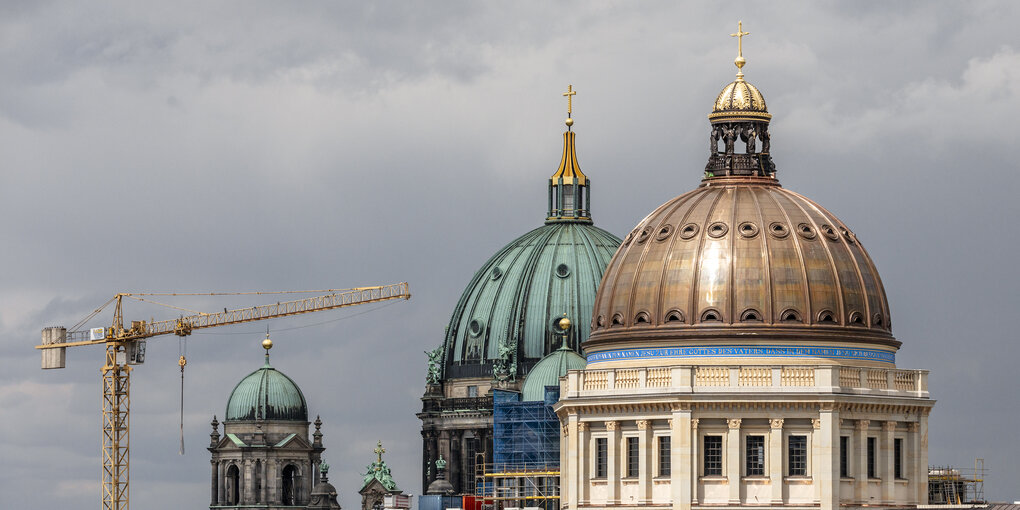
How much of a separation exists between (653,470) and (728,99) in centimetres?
2279

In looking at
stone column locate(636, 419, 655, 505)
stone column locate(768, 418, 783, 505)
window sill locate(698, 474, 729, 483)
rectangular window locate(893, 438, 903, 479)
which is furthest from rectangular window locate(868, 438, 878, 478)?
stone column locate(636, 419, 655, 505)

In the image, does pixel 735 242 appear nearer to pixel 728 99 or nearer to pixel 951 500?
pixel 728 99

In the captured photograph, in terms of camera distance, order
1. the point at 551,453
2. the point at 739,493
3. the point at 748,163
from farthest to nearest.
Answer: the point at 551,453 → the point at 748,163 → the point at 739,493

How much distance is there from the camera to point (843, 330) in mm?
165250

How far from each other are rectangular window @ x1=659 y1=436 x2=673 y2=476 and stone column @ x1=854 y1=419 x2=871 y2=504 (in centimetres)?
971

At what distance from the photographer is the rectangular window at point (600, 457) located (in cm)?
16650

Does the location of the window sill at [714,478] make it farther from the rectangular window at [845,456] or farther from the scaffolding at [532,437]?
the scaffolding at [532,437]

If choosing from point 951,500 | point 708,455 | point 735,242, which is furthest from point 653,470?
point 951,500

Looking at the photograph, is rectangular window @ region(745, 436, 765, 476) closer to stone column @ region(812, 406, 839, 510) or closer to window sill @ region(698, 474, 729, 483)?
window sill @ region(698, 474, 729, 483)

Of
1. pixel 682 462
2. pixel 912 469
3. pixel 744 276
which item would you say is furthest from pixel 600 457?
pixel 912 469

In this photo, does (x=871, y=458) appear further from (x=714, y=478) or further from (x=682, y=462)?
(x=682, y=462)

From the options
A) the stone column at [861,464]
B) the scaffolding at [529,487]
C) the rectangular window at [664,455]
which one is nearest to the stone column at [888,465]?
the stone column at [861,464]

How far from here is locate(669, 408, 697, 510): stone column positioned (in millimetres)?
161750

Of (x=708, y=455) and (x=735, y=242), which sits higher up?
(x=735, y=242)
